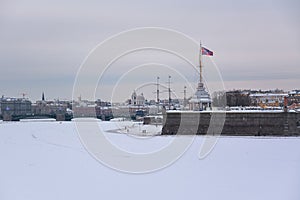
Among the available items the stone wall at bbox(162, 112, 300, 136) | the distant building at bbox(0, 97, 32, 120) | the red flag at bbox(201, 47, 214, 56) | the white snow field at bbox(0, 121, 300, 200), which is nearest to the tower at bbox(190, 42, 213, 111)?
the stone wall at bbox(162, 112, 300, 136)

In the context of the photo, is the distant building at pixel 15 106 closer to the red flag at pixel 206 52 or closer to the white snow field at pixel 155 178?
the red flag at pixel 206 52

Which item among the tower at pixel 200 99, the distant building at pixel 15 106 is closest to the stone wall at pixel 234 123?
the tower at pixel 200 99

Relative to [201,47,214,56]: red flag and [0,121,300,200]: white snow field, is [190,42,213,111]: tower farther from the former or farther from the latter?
[0,121,300,200]: white snow field

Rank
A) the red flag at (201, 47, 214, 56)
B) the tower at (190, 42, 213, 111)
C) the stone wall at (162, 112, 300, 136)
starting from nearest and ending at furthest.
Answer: the stone wall at (162, 112, 300, 136)
the red flag at (201, 47, 214, 56)
the tower at (190, 42, 213, 111)

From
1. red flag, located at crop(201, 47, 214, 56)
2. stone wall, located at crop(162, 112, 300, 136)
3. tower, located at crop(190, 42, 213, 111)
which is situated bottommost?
stone wall, located at crop(162, 112, 300, 136)

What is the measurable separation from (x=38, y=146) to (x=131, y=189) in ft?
35.9

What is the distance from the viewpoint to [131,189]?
39.1ft

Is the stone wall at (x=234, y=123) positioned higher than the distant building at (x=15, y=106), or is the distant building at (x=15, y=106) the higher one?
the distant building at (x=15, y=106)

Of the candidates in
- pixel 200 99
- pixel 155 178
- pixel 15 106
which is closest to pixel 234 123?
pixel 200 99

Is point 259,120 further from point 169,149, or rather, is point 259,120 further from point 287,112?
point 169,149

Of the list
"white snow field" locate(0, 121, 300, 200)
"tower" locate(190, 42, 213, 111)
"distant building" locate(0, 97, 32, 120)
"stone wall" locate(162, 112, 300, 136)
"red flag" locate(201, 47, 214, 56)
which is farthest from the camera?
"distant building" locate(0, 97, 32, 120)

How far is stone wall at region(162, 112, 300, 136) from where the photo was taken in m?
30.7

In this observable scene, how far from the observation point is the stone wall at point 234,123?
101 ft

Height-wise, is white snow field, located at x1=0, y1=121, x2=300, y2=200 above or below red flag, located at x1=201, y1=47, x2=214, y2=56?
below
